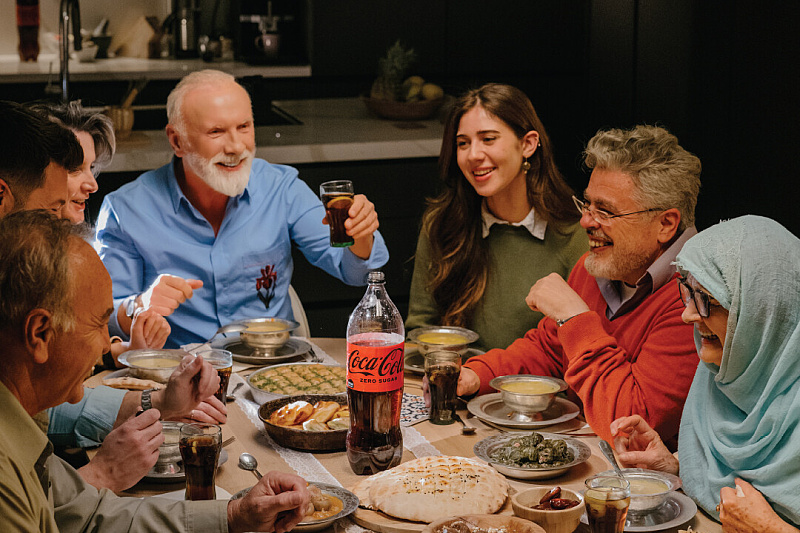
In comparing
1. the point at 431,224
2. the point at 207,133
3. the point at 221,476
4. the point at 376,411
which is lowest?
the point at 221,476

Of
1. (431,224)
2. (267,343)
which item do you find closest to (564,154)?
(431,224)

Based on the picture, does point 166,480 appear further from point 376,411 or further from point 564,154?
point 564,154

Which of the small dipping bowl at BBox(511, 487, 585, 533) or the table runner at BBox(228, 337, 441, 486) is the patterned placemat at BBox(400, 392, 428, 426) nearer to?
the table runner at BBox(228, 337, 441, 486)

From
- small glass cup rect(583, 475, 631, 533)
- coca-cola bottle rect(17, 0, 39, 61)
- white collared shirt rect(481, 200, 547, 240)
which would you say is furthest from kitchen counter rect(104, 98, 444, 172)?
small glass cup rect(583, 475, 631, 533)

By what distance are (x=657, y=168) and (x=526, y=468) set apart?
2.75ft

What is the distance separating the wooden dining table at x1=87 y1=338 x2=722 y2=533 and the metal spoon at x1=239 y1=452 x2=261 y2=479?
0.04 meters

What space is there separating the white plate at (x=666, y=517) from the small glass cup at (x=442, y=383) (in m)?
0.55

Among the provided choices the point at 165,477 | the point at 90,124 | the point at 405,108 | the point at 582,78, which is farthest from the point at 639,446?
the point at 582,78

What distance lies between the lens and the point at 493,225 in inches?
118

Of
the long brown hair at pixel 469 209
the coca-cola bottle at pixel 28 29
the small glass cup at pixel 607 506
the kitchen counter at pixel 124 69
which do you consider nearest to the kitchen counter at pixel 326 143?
the kitchen counter at pixel 124 69

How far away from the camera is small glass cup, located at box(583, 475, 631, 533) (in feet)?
4.89

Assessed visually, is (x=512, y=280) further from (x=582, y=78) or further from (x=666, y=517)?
(x=582, y=78)

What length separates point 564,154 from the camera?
5402mm

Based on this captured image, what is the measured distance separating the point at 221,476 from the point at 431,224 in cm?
133
